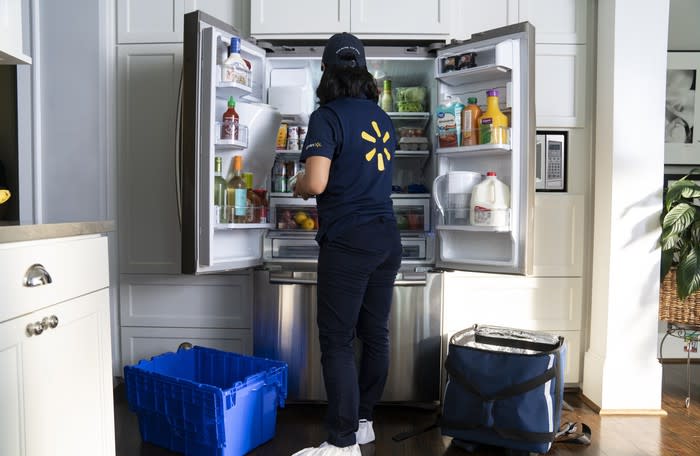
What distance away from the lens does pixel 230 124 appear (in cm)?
Answer: 232

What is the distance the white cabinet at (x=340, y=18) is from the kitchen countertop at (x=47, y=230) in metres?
1.50

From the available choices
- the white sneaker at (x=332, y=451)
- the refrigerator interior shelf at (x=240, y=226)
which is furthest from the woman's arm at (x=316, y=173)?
the white sneaker at (x=332, y=451)

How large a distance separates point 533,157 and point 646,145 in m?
0.69

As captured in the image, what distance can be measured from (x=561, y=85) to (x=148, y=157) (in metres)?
2.14

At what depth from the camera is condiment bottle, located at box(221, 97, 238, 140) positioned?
232cm

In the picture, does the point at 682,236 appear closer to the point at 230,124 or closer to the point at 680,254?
the point at 680,254

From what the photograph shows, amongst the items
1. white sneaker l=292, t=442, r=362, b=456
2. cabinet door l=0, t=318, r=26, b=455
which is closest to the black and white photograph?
white sneaker l=292, t=442, r=362, b=456

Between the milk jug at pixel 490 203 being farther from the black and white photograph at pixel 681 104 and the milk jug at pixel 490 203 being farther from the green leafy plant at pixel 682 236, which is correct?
the black and white photograph at pixel 681 104

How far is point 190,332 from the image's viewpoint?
2.88 metres

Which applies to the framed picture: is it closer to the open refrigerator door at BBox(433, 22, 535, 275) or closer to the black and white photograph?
the black and white photograph

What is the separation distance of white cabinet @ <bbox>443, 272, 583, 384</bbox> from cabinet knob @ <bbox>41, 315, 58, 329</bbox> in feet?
6.53

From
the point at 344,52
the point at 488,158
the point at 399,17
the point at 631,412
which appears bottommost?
the point at 631,412

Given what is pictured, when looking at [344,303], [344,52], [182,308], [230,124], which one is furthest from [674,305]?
[182,308]

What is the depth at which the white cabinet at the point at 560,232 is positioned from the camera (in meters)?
2.84
